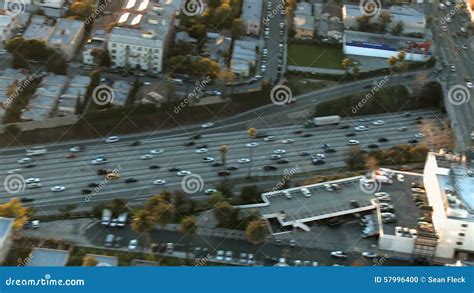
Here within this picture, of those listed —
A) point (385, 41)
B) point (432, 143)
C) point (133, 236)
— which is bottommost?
point (133, 236)

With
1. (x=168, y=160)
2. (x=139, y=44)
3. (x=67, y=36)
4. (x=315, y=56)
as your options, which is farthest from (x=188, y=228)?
(x=315, y=56)

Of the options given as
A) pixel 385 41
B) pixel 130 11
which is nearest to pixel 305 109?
pixel 385 41

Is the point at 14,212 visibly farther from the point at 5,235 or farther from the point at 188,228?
the point at 188,228

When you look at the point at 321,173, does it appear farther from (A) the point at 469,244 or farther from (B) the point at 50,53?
(B) the point at 50,53

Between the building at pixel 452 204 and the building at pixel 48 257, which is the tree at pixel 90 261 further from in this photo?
the building at pixel 452 204

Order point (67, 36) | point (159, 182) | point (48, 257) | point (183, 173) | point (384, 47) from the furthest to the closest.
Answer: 1. point (384, 47)
2. point (67, 36)
3. point (183, 173)
4. point (159, 182)
5. point (48, 257)

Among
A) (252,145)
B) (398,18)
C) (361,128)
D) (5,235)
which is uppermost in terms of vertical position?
(398,18)
